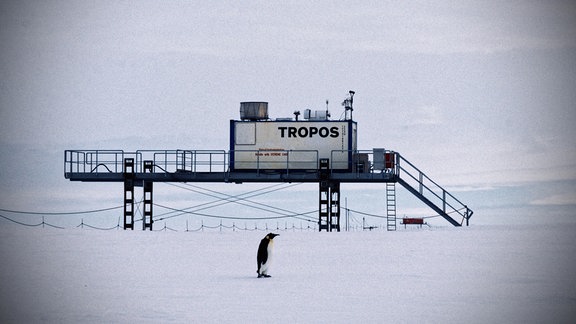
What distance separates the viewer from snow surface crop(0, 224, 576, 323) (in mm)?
15250

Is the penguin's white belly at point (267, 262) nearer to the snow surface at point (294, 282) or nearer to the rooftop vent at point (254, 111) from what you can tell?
the snow surface at point (294, 282)

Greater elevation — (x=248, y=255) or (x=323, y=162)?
(x=323, y=162)

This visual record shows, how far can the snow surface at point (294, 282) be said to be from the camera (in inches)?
600

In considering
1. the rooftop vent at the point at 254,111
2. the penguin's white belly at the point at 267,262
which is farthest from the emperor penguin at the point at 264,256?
the rooftop vent at the point at 254,111

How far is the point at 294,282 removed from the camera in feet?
65.2

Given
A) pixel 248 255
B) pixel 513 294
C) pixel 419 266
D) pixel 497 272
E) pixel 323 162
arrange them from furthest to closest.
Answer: pixel 323 162
pixel 248 255
pixel 419 266
pixel 497 272
pixel 513 294

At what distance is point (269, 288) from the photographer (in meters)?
18.6

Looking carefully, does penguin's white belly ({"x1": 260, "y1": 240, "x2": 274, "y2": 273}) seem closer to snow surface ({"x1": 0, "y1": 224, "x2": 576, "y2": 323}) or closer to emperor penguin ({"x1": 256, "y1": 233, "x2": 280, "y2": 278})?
emperor penguin ({"x1": 256, "y1": 233, "x2": 280, "y2": 278})

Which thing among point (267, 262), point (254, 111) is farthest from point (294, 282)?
point (254, 111)

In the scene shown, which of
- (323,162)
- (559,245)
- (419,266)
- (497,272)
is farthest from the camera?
(323,162)

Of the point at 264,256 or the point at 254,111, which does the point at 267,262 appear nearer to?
the point at 264,256

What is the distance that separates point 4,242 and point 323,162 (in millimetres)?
17011

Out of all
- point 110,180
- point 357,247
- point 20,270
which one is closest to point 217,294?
point 20,270

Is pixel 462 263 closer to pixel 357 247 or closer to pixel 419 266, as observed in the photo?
pixel 419 266
